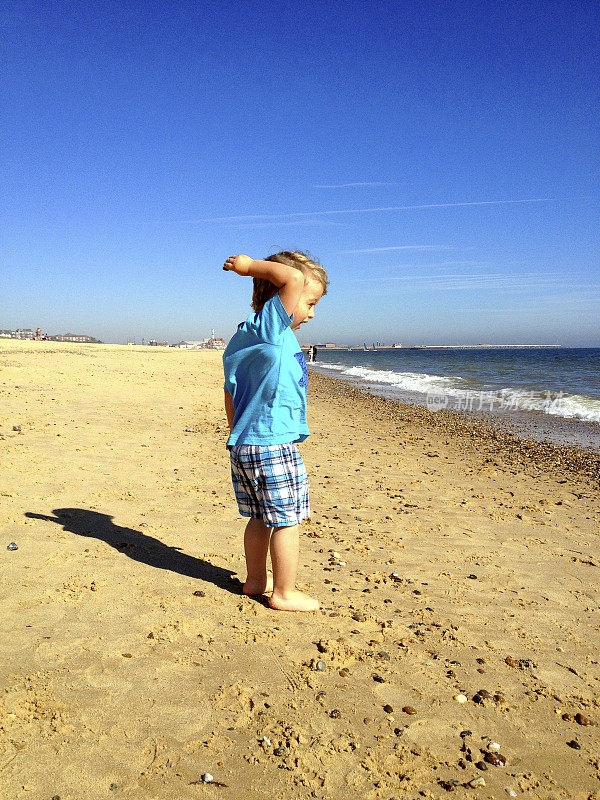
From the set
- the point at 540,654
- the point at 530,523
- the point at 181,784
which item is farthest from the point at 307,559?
the point at 530,523

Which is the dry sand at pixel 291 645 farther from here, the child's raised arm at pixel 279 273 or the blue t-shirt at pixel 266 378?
the child's raised arm at pixel 279 273

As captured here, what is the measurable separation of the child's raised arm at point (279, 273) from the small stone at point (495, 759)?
2091 millimetres

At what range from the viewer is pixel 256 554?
3.12 metres

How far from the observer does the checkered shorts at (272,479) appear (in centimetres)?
282

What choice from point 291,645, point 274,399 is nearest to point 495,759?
point 291,645

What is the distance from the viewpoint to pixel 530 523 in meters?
5.12

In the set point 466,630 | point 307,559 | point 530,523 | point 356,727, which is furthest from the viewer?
point 530,523

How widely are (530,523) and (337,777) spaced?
3.86 metres

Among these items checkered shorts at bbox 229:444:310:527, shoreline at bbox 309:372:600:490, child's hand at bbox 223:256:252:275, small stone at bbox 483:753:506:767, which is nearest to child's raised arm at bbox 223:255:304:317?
child's hand at bbox 223:256:252:275

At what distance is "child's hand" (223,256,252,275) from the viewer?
2.72 m

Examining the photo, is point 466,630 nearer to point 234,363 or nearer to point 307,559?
point 307,559

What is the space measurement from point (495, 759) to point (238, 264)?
2.42 metres

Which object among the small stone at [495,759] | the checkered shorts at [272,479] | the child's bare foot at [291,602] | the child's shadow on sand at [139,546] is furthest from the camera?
the child's shadow on sand at [139,546]

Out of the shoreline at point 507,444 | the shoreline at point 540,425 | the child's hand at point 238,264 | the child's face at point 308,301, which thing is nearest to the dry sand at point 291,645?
the child's face at point 308,301
